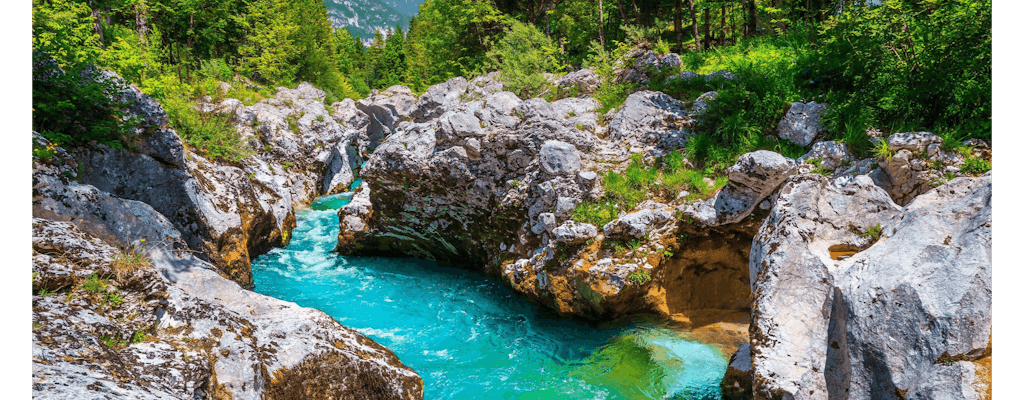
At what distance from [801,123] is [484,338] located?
7.98m

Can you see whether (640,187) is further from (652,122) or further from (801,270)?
(801,270)

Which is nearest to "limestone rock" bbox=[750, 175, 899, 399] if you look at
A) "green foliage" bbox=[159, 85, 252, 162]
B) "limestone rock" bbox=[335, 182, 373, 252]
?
"limestone rock" bbox=[335, 182, 373, 252]

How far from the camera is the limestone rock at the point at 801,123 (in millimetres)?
9211

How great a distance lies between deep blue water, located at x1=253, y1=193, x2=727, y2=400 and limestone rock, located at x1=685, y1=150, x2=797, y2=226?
2431 mm

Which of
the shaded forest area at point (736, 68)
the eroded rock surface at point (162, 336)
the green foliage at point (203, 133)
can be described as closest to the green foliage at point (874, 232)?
the shaded forest area at point (736, 68)

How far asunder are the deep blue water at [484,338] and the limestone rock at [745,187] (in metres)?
2.43

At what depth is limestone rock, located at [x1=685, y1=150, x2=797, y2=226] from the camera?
25.4 feet

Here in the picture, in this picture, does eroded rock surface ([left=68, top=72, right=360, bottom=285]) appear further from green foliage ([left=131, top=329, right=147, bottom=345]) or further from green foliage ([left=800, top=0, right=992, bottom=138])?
green foliage ([left=800, top=0, right=992, bottom=138])

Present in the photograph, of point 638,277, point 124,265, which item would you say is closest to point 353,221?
point 124,265

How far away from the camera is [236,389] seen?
5113 millimetres

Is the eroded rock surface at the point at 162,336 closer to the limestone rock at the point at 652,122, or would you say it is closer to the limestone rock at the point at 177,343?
the limestone rock at the point at 177,343

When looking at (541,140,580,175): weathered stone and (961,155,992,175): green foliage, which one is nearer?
(961,155,992,175): green foliage

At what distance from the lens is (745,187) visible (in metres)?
8.34

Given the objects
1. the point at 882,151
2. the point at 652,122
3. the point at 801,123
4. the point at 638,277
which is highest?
the point at 652,122
